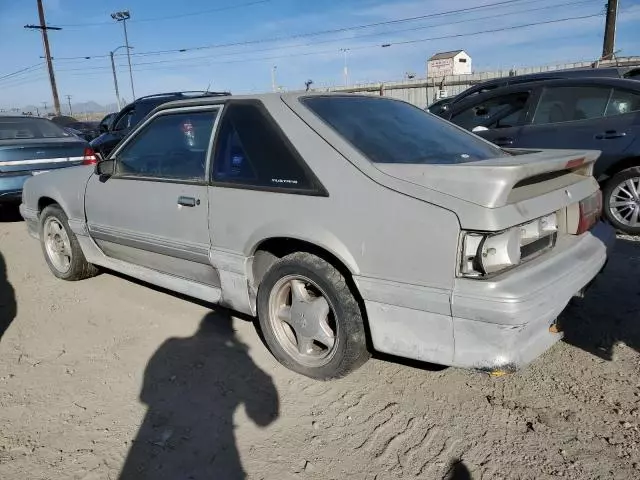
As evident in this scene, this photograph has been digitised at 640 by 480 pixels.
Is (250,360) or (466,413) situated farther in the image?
(250,360)

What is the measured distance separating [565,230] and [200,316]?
8.34ft

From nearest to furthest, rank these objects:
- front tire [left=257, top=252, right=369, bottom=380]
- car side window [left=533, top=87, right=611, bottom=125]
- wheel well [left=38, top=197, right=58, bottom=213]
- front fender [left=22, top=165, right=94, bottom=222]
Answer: front tire [left=257, top=252, right=369, bottom=380] → front fender [left=22, top=165, right=94, bottom=222] → wheel well [left=38, top=197, right=58, bottom=213] → car side window [left=533, top=87, right=611, bottom=125]

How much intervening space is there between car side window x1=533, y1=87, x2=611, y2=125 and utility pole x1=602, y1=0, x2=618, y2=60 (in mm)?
13993

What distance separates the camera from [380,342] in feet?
8.13

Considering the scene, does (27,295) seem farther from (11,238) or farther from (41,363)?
(11,238)

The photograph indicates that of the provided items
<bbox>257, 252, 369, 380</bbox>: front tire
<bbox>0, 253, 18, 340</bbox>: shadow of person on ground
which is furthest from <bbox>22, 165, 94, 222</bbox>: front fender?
<bbox>257, 252, 369, 380</bbox>: front tire

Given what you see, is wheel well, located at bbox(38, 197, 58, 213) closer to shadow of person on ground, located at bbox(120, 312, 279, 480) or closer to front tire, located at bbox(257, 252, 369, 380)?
shadow of person on ground, located at bbox(120, 312, 279, 480)

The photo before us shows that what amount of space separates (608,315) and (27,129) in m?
8.22

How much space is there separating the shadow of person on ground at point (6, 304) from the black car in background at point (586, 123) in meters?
4.73

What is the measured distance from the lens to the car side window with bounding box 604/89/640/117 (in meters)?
5.13

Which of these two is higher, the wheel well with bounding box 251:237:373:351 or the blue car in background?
the blue car in background

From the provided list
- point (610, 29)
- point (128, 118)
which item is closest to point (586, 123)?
point (128, 118)

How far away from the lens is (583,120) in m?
5.36

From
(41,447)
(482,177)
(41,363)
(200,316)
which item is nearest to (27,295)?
(41,363)
